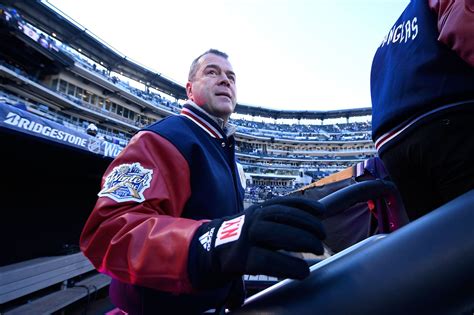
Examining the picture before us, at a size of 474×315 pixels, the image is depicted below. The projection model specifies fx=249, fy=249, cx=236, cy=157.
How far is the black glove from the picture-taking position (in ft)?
1.71

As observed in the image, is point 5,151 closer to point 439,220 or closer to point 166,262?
point 166,262

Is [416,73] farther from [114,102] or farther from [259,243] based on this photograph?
[114,102]

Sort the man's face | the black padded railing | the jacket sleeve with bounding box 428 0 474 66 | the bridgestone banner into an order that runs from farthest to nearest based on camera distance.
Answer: the bridgestone banner < the man's face < the jacket sleeve with bounding box 428 0 474 66 < the black padded railing

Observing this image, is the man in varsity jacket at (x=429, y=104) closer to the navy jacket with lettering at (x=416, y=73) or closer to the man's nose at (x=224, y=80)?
the navy jacket with lettering at (x=416, y=73)

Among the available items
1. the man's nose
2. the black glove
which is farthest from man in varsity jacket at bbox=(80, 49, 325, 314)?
the man's nose

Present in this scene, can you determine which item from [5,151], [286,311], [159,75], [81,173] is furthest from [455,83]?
[159,75]

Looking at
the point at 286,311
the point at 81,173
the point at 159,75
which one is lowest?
the point at 286,311

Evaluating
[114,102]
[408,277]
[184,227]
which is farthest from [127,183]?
[114,102]

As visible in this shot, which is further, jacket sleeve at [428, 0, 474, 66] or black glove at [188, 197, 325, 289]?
jacket sleeve at [428, 0, 474, 66]

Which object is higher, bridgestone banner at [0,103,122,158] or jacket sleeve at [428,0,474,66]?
bridgestone banner at [0,103,122,158]

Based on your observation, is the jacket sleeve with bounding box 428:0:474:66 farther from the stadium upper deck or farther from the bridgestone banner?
the stadium upper deck

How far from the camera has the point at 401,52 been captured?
1.01 m

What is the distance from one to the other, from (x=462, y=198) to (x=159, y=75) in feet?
135

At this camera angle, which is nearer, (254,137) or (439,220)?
(439,220)
